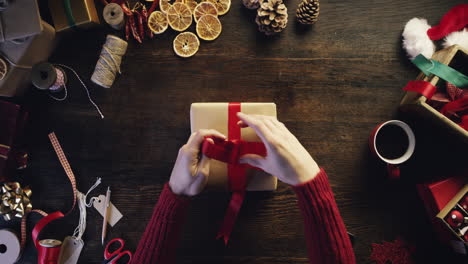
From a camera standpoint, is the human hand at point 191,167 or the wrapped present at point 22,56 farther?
the wrapped present at point 22,56

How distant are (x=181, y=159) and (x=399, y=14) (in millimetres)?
1232

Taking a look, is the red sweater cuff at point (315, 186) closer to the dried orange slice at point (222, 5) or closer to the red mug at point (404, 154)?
the red mug at point (404, 154)

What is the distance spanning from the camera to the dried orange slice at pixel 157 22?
1.24 metres

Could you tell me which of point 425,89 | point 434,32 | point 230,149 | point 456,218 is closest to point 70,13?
point 230,149

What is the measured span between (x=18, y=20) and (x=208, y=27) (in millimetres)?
734

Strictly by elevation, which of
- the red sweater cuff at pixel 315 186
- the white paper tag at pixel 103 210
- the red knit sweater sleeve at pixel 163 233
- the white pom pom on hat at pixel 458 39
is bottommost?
the white paper tag at pixel 103 210

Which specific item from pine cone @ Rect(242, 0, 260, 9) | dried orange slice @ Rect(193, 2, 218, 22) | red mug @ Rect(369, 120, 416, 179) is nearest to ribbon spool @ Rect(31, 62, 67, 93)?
dried orange slice @ Rect(193, 2, 218, 22)

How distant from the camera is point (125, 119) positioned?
49.0 inches

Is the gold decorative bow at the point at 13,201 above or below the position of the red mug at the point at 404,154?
below

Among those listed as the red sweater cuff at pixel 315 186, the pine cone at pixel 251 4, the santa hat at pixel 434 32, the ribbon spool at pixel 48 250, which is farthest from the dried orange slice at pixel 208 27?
the ribbon spool at pixel 48 250

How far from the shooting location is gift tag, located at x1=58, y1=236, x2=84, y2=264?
119 cm

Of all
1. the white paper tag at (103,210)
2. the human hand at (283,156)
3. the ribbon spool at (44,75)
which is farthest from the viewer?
the white paper tag at (103,210)

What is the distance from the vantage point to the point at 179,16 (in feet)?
4.07

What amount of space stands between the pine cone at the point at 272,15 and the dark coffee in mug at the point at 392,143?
0.68 meters
